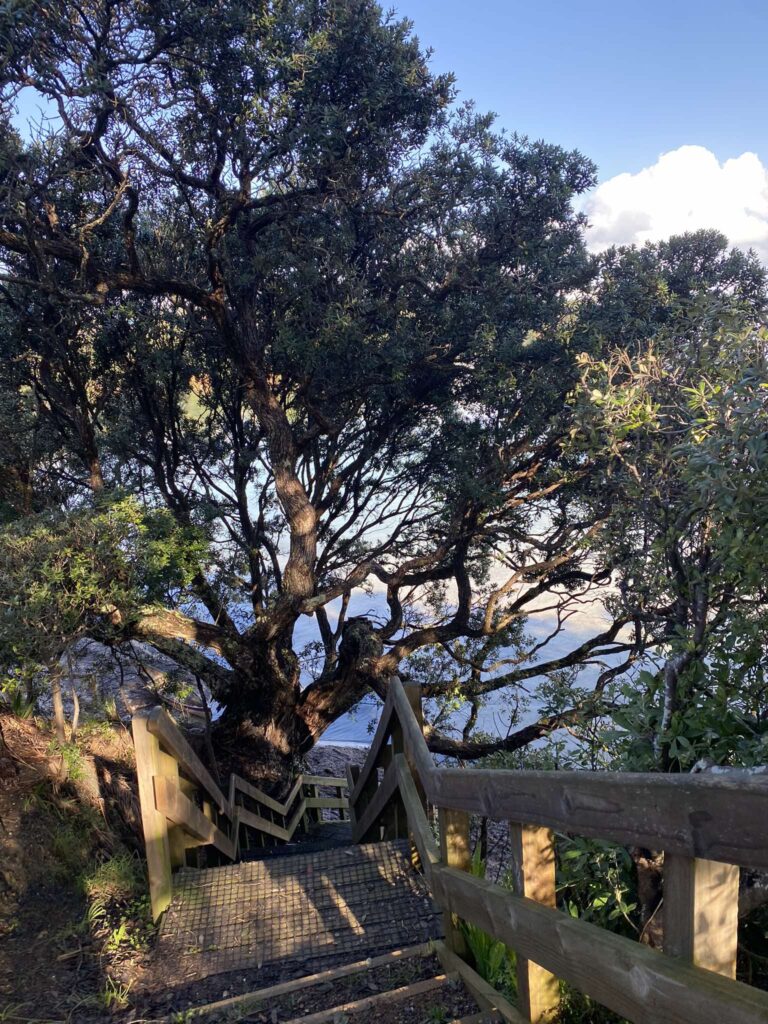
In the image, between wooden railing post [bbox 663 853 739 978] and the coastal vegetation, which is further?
the coastal vegetation

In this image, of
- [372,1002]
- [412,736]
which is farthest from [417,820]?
[372,1002]

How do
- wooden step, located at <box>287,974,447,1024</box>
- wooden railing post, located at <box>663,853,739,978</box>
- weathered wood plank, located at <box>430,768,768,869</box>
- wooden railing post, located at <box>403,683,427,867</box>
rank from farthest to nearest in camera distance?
wooden railing post, located at <box>403,683,427,867</box> → wooden step, located at <box>287,974,447,1024</box> → wooden railing post, located at <box>663,853,739,978</box> → weathered wood plank, located at <box>430,768,768,869</box>

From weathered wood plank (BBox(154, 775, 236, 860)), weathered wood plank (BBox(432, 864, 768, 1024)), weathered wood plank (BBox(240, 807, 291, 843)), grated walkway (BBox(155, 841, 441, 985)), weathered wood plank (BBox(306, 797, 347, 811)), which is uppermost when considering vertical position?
weathered wood plank (BBox(432, 864, 768, 1024))

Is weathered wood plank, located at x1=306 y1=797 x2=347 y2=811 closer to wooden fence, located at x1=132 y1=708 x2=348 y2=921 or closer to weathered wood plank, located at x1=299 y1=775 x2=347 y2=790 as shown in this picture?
weathered wood plank, located at x1=299 y1=775 x2=347 y2=790

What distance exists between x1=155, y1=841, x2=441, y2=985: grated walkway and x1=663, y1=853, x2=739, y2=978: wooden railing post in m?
2.13

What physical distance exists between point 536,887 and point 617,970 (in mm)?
476

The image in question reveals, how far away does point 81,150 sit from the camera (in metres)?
6.04

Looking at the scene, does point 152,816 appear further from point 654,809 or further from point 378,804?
point 654,809

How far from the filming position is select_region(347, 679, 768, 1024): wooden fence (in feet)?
4.48

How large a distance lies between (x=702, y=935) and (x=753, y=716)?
1183 mm

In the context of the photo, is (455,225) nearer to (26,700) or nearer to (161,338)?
(161,338)

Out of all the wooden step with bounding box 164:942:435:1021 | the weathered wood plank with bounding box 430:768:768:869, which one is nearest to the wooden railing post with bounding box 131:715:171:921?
the wooden step with bounding box 164:942:435:1021

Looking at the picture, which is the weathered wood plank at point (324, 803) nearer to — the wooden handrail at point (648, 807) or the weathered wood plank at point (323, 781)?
the weathered wood plank at point (323, 781)

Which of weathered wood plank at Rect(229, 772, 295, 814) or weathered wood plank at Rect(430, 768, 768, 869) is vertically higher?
weathered wood plank at Rect(430, 768, 768, 869)
